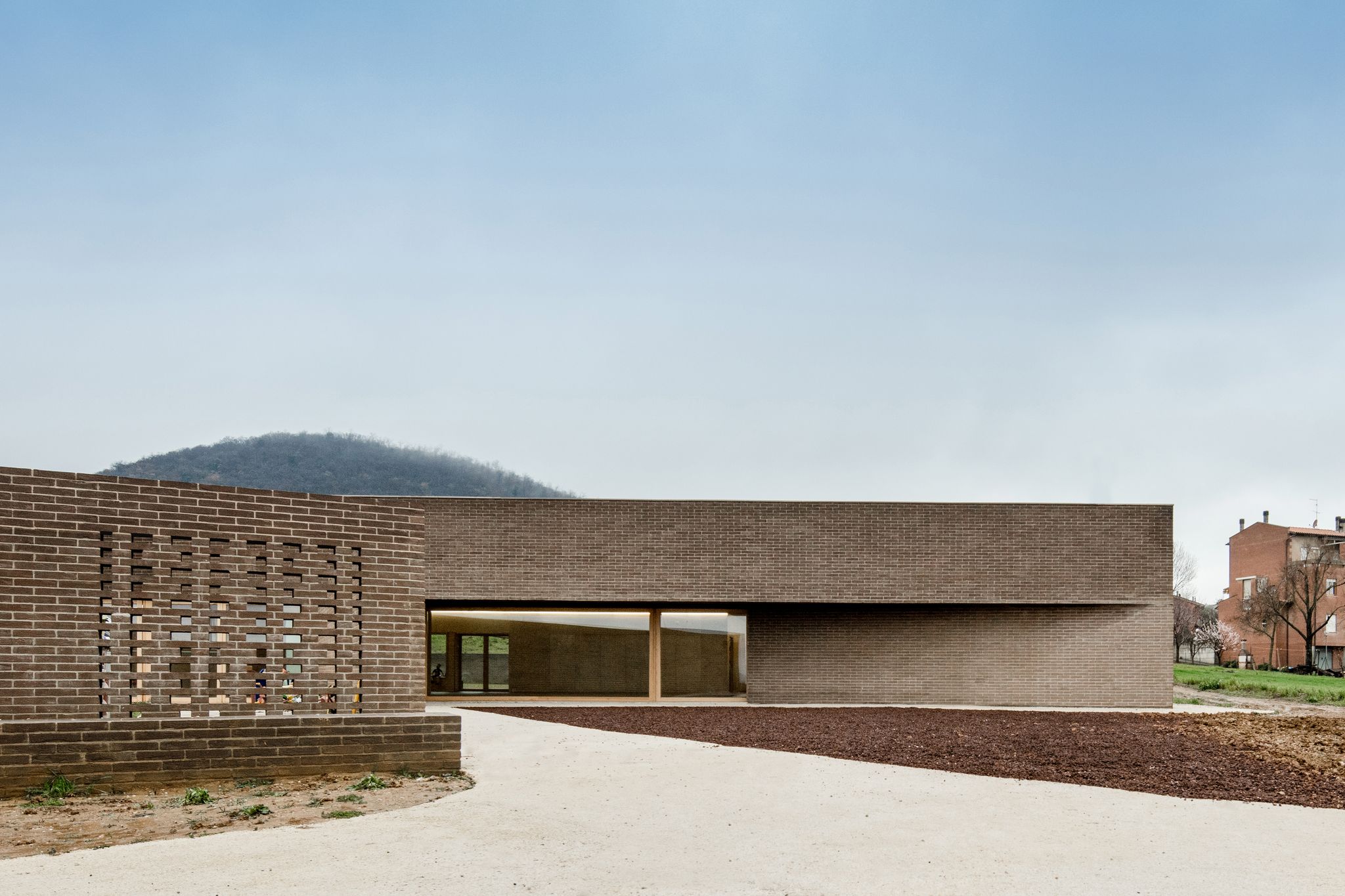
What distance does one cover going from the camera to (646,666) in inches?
941

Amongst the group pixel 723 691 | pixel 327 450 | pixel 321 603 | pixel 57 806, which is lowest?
pixel 723 691

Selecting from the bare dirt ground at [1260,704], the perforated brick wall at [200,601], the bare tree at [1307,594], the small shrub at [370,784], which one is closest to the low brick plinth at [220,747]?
the perforated brick wall at [200,601]

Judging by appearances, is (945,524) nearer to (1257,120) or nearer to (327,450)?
(1257,120)

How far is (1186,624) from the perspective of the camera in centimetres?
6888

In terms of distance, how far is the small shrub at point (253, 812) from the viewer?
811 centimetres

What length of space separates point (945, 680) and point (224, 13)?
1992 centimetres

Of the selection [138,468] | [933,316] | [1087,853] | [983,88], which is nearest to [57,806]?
[1087,853]

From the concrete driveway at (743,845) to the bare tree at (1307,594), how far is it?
5561 centimetres

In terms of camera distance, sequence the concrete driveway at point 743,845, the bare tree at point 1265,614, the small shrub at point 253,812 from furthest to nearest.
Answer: the bare tree at point 1265,614 < the small shrub at point 253,812 < the concrete driveway at point 743,845

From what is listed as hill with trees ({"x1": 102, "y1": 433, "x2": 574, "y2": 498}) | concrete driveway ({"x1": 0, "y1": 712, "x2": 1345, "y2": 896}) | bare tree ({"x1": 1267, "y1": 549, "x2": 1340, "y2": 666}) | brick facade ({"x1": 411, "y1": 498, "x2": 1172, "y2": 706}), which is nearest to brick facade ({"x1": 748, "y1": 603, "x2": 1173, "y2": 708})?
brick facade ({"x1": 411, "y1": 498, "x2": 1172, "y2": 706})

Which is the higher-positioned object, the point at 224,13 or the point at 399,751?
the point at 224,13

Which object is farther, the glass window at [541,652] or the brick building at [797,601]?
the glass window at [541,652]

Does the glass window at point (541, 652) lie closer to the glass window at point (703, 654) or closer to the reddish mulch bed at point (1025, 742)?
the glass window at point (703, 654)

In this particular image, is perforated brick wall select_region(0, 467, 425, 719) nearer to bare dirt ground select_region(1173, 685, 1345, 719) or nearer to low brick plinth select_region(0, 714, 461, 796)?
low brick plinth select_region(0, 714, 461, 796)
